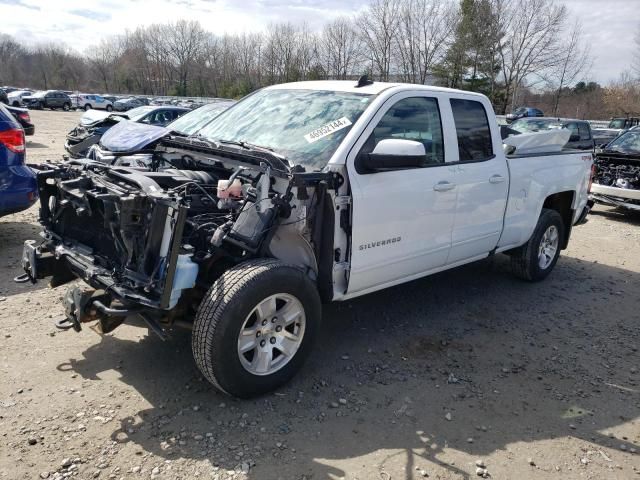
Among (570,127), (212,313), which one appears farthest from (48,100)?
(212,313)

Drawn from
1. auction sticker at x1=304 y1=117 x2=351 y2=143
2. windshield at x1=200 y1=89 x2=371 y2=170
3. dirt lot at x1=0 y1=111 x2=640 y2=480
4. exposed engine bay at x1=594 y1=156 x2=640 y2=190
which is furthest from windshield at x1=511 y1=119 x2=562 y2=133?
auction sticker at x1=304 y1=117 x2=351 y2=143

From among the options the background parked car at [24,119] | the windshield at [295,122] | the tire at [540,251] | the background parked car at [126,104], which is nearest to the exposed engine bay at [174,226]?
the windshield at [295,122]

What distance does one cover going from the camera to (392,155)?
3.61 meters

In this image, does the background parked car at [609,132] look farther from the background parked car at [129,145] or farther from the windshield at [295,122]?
the background parked car at [129,145]

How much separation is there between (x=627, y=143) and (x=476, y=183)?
836 cm

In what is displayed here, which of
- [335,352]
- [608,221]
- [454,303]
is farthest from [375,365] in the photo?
[608,221]

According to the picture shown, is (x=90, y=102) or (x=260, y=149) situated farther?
(x=90, y=102)

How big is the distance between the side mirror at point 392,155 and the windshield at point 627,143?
903 centimetres

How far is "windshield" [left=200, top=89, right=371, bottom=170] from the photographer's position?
3846mm

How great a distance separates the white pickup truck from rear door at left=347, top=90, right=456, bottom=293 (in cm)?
1

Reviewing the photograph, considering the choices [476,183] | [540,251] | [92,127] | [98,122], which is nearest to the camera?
[476,183]

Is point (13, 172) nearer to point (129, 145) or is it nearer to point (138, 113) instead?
point (129, 145)

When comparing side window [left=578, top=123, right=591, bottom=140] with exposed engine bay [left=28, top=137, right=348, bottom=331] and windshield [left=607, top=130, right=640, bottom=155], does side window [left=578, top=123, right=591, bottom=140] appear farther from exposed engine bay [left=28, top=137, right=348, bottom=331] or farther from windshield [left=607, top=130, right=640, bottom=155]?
exposed engine bay [left=28, top=137, right=348, bottom=331]

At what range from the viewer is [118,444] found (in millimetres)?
2961
